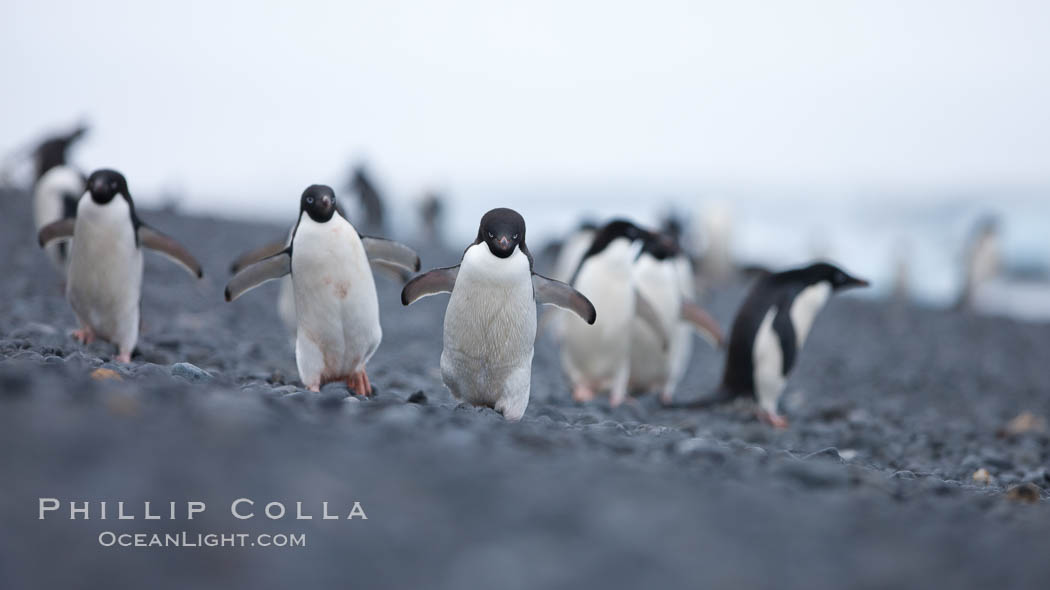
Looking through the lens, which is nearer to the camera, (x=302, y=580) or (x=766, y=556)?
(x=302, y=580)

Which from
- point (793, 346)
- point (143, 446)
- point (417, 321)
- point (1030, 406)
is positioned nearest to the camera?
point (143, 446)

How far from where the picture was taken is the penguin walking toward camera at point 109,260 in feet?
15.3

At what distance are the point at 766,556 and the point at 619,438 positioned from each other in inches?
49.0

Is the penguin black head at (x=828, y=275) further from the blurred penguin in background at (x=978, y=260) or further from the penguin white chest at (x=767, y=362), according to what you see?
the blurred penguin in background at (x=978, y=260)

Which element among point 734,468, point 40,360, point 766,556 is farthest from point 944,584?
point 40,360

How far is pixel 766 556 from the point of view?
1.94 meters

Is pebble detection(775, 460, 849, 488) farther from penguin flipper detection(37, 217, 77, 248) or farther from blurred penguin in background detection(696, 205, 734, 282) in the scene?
blurred penguin in background detection(696, 205, 734, 282)

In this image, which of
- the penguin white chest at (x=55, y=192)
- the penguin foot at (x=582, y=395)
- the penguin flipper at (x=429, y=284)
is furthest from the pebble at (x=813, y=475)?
the penguin white chest at (x=55, y=192)

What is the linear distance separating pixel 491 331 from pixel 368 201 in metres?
14.1

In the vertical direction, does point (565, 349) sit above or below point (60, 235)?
below

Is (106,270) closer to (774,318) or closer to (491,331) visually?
(491,331)

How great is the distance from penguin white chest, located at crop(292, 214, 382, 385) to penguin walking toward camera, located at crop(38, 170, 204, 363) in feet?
3.15

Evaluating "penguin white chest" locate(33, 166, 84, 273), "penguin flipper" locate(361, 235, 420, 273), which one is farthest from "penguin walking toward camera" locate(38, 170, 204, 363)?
"penguin white chest" locate(33, 166, 84, 273)

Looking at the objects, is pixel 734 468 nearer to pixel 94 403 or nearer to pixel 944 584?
pixel 944 584
